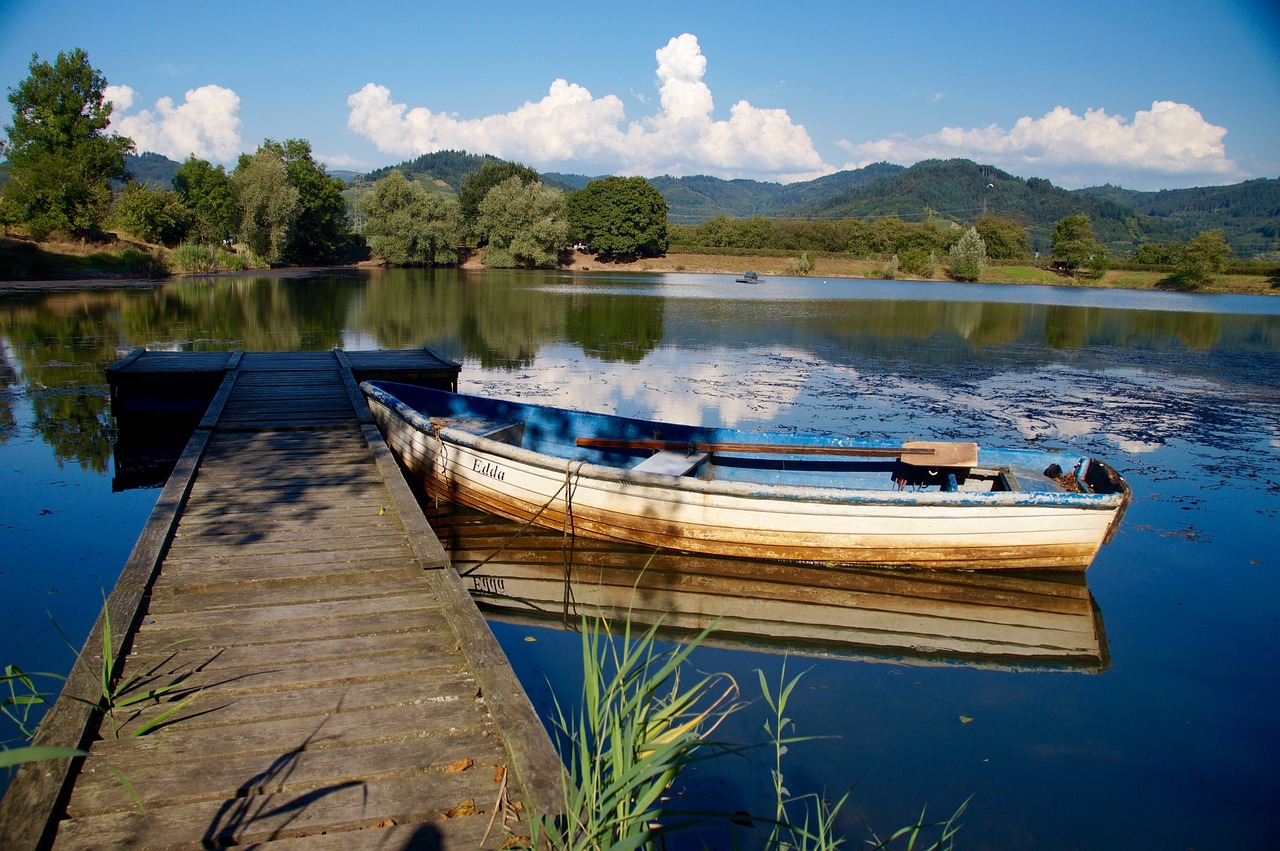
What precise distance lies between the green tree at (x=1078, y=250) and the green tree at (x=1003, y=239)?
6.00 m

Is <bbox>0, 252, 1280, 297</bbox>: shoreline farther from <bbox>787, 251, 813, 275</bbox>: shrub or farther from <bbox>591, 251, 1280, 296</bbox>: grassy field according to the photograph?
<bbox>787, 251, 813, 275</bbox>: shrub

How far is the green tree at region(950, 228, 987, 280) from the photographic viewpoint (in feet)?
204

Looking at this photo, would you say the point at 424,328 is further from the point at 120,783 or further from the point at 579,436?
the point at 120,783

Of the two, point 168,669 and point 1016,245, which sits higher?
point 1016,245

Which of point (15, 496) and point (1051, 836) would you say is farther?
point (15, 496)

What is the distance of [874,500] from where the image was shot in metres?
6.25

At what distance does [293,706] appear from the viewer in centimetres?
305

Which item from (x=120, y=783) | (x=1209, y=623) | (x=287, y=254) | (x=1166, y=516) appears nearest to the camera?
(x=120, y=783)

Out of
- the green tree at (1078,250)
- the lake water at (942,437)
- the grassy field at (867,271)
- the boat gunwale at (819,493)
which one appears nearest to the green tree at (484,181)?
the grassy field at (867,271)

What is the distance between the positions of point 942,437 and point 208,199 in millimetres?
45606

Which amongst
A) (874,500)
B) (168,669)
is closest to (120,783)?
(168,669)

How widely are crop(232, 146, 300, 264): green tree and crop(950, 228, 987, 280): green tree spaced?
47.5 meters

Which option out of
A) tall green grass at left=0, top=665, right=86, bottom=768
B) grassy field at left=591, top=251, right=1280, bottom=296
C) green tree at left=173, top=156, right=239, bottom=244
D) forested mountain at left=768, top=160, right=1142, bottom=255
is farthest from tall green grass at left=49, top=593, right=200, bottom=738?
forested mountain at left=768, top=160, right=1142, bottom=255

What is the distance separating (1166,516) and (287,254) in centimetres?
5102
